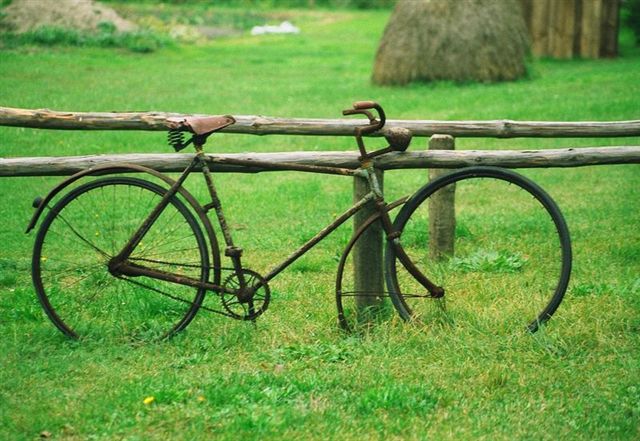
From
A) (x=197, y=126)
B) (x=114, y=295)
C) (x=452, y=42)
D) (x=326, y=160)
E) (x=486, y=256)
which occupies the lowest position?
(x=486, y=256)

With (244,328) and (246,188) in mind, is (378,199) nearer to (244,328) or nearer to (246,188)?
(244,328)

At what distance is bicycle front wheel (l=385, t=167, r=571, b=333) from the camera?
5555 millimetres

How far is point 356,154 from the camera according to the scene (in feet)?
19.1

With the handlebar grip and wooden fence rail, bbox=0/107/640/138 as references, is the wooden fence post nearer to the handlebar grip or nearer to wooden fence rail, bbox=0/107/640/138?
the handlebar grip

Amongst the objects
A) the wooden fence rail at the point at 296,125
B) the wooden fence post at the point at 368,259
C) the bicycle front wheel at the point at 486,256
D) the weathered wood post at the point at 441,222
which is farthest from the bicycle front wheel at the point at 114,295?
the weathered wood post at the point at 441,222

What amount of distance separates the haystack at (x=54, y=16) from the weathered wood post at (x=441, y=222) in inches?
538

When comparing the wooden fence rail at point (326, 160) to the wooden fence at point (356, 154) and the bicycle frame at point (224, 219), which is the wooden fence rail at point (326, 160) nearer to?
the wooden fence at point (356, 154)

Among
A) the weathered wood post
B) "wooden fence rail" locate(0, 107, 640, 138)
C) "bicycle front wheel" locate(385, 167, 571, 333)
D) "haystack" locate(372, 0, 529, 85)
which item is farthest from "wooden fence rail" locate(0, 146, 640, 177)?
"haystack" locate(372, 0, 529, 85)

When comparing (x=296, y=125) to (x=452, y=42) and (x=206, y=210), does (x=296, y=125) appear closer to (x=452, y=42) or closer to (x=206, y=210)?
(x=206, y=210)

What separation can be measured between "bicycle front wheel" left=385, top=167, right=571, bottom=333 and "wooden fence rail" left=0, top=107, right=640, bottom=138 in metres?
0.40

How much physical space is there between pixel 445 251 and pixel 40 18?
14326 mm

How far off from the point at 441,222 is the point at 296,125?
1.29 m

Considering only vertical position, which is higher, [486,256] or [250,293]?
[250,293]

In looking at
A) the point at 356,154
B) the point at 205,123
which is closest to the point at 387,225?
the point at 356,154
